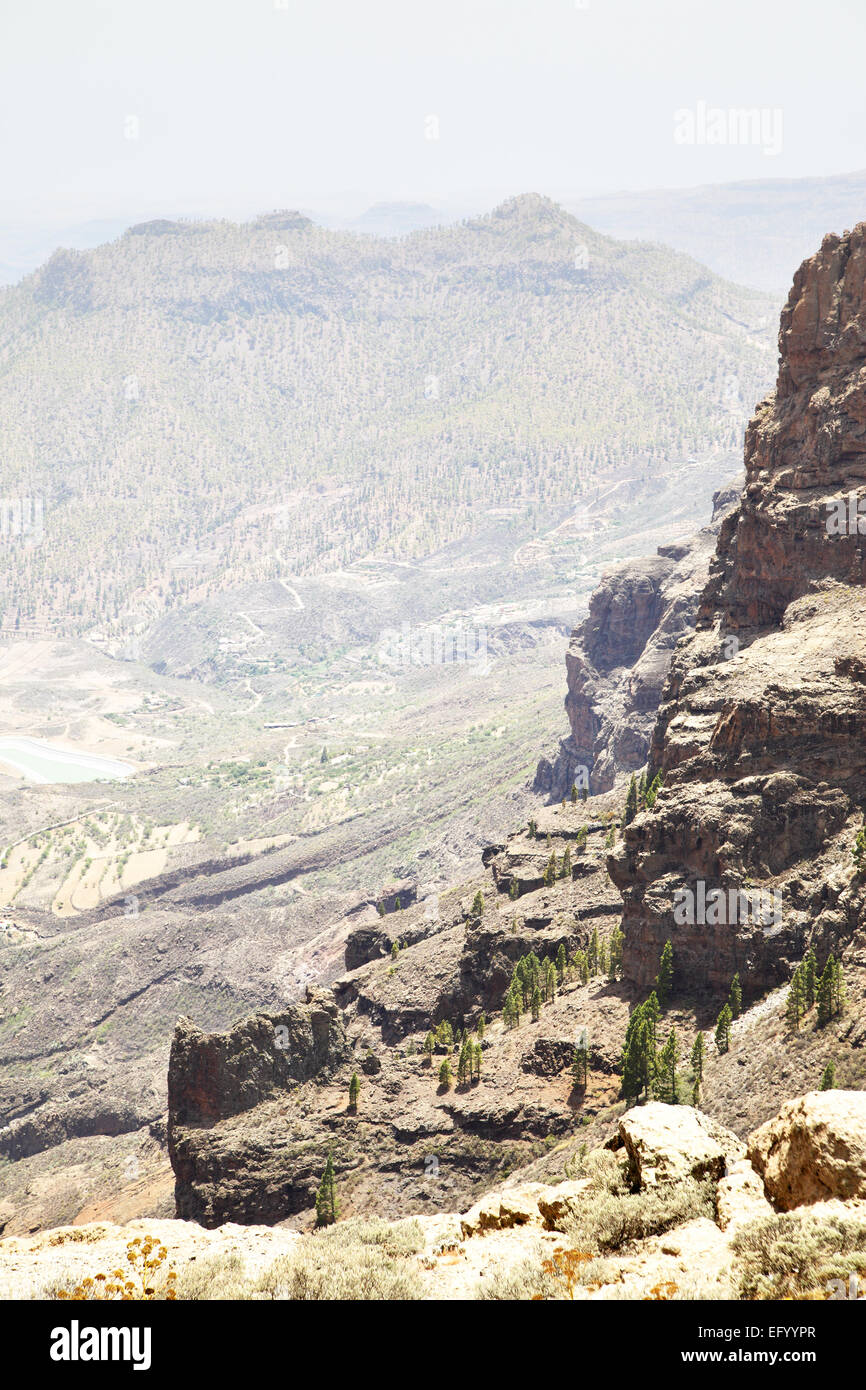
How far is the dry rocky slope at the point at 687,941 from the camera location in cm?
4969

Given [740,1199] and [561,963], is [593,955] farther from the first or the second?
[740,1199]

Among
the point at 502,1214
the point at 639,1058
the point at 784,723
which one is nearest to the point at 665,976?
the point at 639,1058

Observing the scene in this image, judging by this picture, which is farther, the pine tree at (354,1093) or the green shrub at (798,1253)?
the pine tree at (354,1093)

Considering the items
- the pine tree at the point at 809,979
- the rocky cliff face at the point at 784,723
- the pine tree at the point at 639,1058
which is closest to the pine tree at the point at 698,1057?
the pine tree at the point at 639,1058

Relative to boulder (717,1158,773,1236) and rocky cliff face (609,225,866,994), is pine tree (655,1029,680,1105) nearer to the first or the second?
Result: rocky cliff face (609,225,866,994)

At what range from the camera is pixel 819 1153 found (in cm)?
2384

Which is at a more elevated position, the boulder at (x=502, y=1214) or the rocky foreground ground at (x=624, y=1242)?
the rocky foreground ground at (x=624, y=1242)

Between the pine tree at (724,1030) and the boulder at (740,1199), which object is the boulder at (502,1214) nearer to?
the boulder at (740,1199)

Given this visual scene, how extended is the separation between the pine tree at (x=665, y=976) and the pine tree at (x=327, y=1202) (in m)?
16.7

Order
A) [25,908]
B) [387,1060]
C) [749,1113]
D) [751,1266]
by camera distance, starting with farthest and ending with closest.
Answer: [25,908] → [387,1060] → [749,1113] → [751,1266]

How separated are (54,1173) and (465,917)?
33421mm

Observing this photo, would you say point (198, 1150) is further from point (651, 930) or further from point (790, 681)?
point (790, 681)

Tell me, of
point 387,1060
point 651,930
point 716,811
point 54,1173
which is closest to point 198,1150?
point 387,1060
